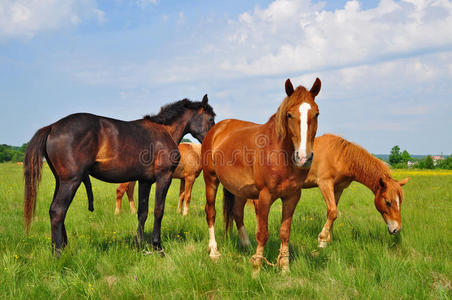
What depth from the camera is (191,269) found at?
3.59 m

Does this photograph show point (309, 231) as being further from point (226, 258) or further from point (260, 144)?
point (260, 144)

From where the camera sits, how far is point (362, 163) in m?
6.16

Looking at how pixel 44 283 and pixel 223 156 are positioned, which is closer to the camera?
pixel 44 283

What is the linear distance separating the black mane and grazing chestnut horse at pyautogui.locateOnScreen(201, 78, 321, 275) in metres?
1.22

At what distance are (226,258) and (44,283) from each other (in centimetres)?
222

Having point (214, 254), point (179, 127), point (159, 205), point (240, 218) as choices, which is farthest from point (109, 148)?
point (240, 218)

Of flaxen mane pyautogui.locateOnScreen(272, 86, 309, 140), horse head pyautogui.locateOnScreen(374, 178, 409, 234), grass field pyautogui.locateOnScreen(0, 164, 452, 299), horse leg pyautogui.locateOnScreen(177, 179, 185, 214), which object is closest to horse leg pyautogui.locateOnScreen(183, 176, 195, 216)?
horse leg pyautogui.locateOnScreen(177, 179, 185, 214)

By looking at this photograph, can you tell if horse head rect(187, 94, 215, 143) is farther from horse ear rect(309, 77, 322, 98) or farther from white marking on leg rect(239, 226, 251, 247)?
horse ear rect(309, 77, 322, 98)

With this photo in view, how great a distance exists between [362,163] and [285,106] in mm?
3470

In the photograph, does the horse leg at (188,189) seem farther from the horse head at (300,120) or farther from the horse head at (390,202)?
the horse head at (300,120)

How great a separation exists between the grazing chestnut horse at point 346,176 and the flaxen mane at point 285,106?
109 inches

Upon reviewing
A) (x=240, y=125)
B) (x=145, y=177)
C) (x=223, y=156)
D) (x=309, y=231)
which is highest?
(x=240, y=125)

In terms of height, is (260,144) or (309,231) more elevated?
(260,144)

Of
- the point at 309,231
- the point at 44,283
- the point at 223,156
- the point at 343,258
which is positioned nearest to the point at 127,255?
the point at 44,283
